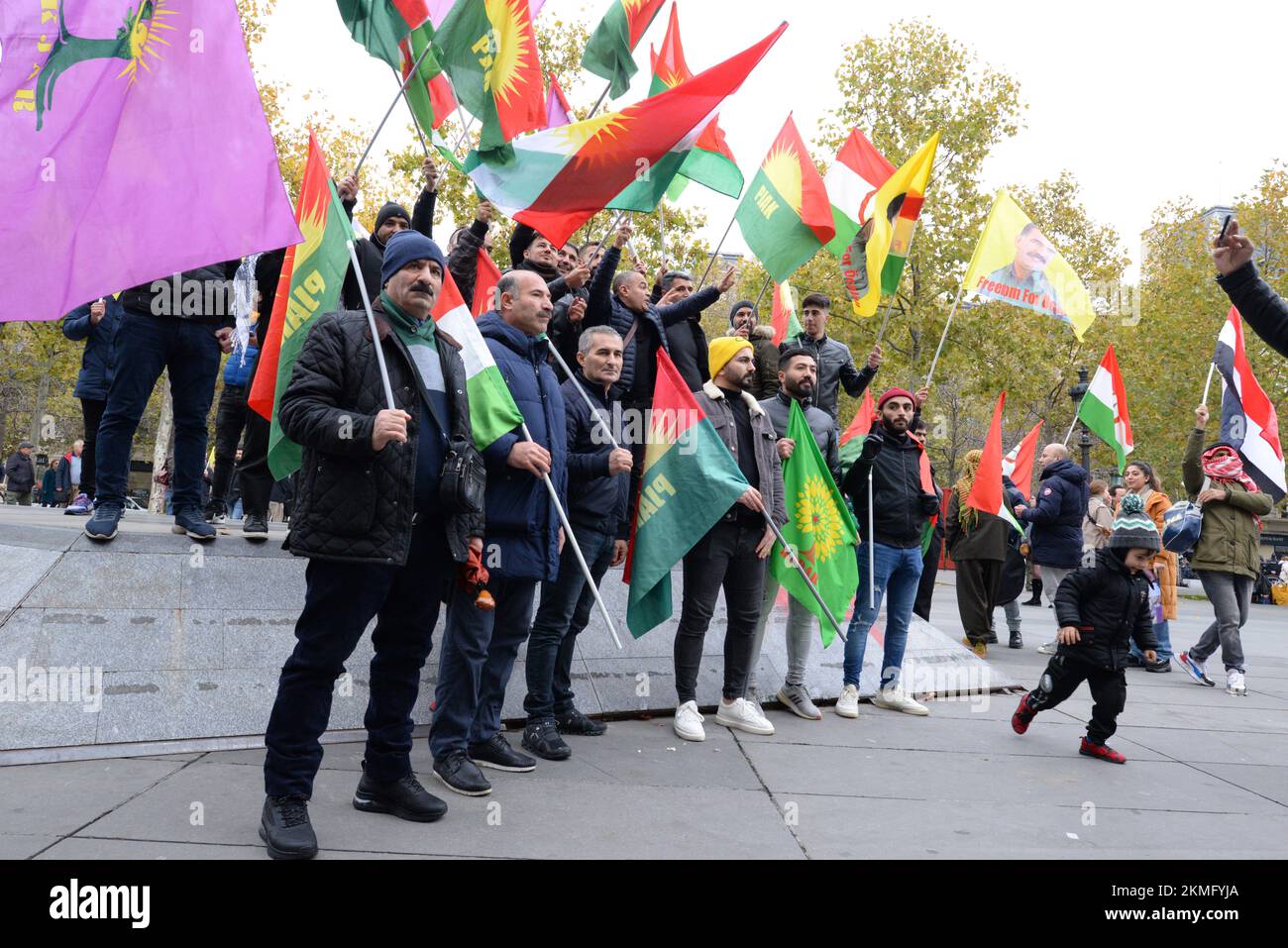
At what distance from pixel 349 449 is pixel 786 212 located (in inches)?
189

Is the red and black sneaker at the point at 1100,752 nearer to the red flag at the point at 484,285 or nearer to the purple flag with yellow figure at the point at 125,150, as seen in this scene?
the red flag at the point at 484,285

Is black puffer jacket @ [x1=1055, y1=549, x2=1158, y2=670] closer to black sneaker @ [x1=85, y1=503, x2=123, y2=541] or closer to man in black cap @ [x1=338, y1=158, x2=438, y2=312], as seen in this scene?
man in black cap @ [x1=338, y1=158, x2=438, y2=312]

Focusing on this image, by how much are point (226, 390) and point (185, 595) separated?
2230 mm

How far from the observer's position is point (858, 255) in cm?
882

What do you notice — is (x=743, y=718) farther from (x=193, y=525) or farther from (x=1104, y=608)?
(x=193, y=525)

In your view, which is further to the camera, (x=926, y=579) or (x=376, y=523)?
(x=926, y=579)

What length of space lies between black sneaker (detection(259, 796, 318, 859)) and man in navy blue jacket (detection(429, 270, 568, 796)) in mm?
901

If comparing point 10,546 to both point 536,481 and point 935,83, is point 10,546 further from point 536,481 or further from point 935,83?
point 935,83

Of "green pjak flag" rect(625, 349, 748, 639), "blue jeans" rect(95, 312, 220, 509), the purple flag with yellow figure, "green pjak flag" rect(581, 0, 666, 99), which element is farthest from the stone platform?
"green pjak flag" rect(581, 0, 666, 99)

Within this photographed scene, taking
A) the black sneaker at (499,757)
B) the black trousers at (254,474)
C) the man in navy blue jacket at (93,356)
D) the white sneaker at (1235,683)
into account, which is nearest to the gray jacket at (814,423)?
the black sneaker at (499,757)

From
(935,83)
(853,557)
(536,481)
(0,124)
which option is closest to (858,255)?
(853,557)

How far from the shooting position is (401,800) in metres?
3.86

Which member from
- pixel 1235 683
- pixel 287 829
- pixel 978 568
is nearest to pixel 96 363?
pixel 287 829

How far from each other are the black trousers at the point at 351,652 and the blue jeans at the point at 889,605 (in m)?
3.74
